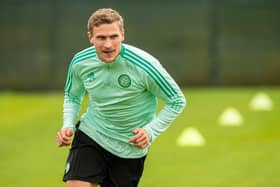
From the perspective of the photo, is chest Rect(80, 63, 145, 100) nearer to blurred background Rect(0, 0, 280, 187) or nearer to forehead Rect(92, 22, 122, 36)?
forehead Rect(92, 22, 122, 36)

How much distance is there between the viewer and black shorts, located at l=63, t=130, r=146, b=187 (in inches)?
256

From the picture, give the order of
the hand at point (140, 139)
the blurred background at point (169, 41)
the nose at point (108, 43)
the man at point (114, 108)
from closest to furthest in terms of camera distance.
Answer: the hand at point (140, 139), the nose at point (108, 43), the man at point (114, 108), the blurred background at point (169, 41)

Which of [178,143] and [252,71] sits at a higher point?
[178,143]

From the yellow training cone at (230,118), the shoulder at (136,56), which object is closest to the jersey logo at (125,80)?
the shoulder at (136,56)

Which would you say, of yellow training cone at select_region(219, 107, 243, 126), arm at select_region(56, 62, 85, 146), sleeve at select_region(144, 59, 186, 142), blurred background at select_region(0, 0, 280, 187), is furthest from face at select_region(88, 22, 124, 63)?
blurred background at select_region(0, 0, 280, 187)

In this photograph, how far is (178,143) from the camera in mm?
11953

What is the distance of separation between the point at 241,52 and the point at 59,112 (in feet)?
17.5

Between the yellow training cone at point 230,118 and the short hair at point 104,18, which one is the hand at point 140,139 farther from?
the yellow training cone at point 230,118

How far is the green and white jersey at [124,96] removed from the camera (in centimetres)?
638

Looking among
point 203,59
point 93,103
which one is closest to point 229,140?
point 93,103

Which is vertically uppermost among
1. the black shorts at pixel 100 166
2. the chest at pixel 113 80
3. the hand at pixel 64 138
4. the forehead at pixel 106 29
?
the forehead at pixel 106 29

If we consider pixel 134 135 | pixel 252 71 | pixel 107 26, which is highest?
pixel 107 26

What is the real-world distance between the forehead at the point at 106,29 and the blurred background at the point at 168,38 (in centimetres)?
1275

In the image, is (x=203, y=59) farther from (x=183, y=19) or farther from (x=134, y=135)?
(x=134, y=135)
